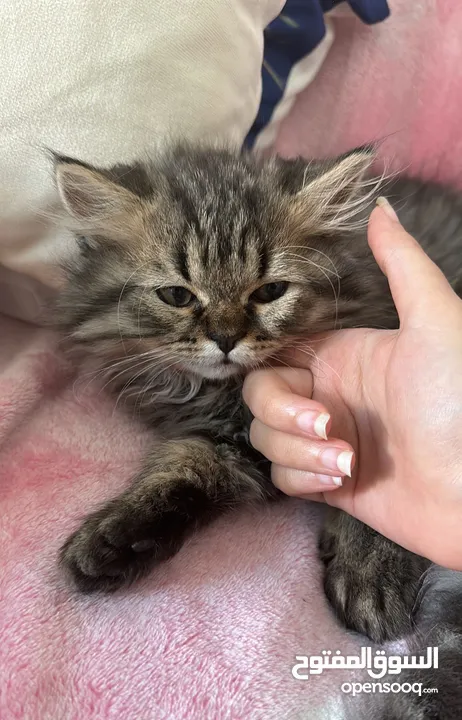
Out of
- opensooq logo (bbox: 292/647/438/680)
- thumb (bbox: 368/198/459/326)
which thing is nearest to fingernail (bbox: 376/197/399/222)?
thumb (bbox: 368/198/459/326)

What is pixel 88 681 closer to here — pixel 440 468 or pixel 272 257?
pixel 440 468

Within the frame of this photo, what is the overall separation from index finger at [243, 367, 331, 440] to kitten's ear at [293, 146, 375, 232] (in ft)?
0.86

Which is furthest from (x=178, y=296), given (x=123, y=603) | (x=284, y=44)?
(x=284, y=44)

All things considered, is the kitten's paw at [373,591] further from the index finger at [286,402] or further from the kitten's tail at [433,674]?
the index finger at [286,402]

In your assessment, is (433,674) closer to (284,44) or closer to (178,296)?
(178,296)

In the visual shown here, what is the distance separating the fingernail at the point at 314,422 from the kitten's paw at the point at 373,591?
8.2 inches

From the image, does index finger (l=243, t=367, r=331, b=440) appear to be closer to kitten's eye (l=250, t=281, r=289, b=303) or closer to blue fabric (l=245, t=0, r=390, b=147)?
kitten's eye (l=250, t=281, r=289, b=303)

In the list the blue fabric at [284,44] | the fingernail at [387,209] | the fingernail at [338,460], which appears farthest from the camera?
the blue fabric at [284,44]

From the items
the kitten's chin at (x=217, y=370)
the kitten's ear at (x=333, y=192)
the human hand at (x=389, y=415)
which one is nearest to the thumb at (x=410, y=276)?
the human hand at (x=389, y=415)

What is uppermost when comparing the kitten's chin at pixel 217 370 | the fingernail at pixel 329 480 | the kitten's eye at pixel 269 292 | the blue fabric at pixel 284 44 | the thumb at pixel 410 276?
the blue fabric at pixel 284 44

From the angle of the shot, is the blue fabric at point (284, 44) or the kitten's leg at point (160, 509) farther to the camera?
the blue fabric at point (284, 44)

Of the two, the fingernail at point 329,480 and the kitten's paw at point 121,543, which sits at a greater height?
the fingernail at point 329,480

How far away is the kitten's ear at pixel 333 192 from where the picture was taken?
39.5 inches

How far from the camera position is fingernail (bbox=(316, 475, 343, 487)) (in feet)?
2.77
